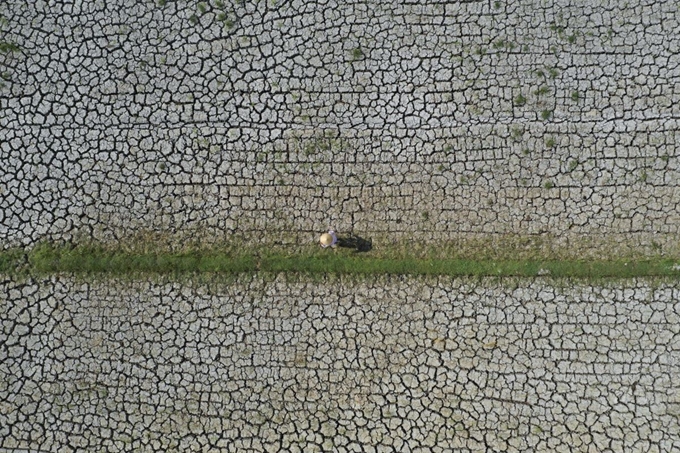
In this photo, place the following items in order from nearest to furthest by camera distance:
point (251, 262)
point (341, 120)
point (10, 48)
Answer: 1. point (251, 262)
2. point (341, 120)
3. point (10, 48)

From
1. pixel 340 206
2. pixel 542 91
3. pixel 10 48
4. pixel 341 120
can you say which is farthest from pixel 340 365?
pixel 10 48

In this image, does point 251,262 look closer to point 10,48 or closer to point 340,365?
point 340,365

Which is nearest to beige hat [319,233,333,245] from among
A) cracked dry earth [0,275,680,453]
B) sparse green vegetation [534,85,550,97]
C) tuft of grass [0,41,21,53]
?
cracked dry earth [0,275,680,453]

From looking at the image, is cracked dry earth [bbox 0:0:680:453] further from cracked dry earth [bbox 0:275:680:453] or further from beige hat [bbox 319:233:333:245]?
beige hat [bbox 319:233:333:245]

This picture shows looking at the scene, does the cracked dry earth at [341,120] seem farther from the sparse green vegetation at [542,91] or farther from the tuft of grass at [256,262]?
the tuft of grass at [256,262]

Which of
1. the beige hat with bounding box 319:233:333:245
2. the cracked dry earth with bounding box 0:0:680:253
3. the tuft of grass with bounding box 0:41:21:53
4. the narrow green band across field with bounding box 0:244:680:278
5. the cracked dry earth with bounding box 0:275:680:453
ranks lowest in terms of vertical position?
the cracked dry earth with bounding box 0:275:680:453
